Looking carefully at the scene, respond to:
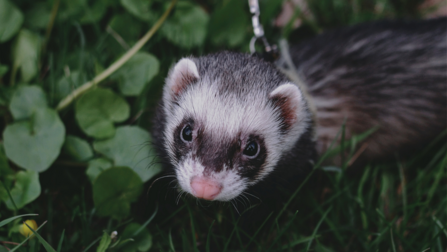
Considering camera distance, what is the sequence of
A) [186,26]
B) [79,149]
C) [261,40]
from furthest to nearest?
1. [186,26]
2. [261,40]
3. [79,149]

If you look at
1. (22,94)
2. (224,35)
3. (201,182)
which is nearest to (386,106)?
(224,35)

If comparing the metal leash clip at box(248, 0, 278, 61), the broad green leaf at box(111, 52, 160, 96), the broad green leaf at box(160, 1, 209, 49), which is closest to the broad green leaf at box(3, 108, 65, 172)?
the broad green leaf at box(111, 52, 160, 96)

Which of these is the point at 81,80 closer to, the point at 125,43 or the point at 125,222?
the point at 125,43

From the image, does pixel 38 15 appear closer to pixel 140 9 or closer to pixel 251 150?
pixel 140 9

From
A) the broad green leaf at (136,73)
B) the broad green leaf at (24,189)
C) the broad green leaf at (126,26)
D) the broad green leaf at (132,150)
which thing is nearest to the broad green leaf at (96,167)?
the broad green leaf at (132,150)

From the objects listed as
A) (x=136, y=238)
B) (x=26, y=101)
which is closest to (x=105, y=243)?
(x=136, y=238)

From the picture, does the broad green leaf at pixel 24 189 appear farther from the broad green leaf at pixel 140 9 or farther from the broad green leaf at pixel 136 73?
the broad green leaf at pixel 140 9
